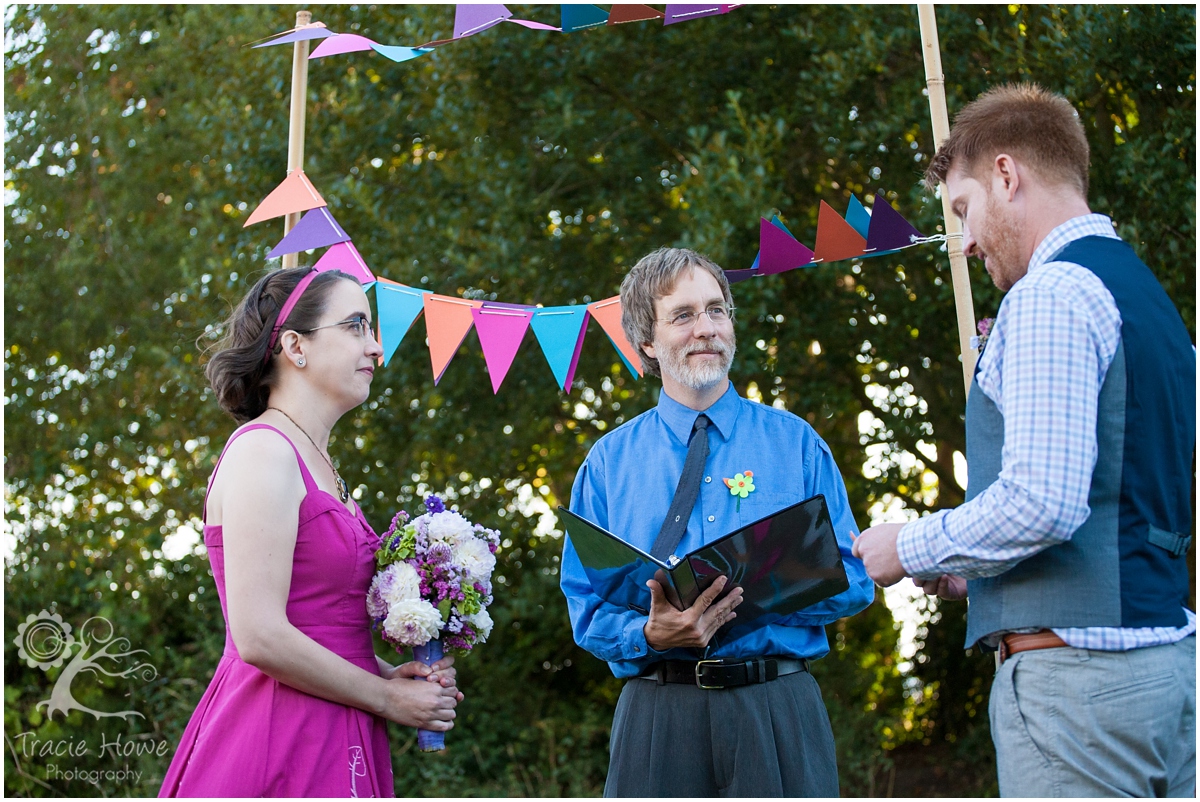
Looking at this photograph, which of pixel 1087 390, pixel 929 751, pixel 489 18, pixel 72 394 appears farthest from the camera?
pixel 72 394

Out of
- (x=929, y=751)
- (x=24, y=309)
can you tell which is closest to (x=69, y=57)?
(x=24, y=309)

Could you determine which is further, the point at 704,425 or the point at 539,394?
the point at 539,394

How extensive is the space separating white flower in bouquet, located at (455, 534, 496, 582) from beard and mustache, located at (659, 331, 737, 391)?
0.70 metres

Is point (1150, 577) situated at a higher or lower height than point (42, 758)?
higher

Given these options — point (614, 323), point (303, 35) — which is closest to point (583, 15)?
point (303, 35)

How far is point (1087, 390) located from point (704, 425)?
1.11m

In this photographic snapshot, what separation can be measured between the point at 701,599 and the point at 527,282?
Answer: 129 inches

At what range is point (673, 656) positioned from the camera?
2418mm

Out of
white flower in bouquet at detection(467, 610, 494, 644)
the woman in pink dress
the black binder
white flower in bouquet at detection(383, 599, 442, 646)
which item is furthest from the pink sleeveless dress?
the black binder

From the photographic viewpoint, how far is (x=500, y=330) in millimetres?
3215

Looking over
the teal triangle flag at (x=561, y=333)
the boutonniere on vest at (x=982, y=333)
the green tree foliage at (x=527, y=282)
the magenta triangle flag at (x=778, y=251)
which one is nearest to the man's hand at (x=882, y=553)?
the boutonniere on vest at (x=982, y=333)

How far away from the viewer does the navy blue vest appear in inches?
67.2

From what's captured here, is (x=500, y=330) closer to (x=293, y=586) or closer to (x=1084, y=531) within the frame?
(x=293, y=586)

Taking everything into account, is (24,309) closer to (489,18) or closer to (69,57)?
(69,57)
